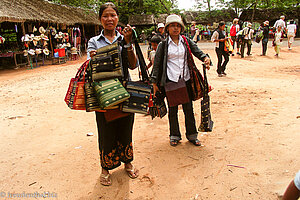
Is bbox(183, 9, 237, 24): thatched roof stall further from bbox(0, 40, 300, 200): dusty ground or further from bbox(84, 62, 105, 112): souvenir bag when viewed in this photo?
bbox(84, 62, 105, 112): souvenir bag

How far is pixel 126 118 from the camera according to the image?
2.62 m

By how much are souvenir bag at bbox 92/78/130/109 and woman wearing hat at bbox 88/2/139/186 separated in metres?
0.29

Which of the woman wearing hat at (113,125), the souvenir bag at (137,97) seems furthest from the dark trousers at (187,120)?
the souvenir bag at (137,97)

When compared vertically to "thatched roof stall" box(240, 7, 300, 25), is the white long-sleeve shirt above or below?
below

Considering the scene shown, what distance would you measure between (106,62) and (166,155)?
65.4 inches

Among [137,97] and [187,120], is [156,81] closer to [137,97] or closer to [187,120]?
[187,120]

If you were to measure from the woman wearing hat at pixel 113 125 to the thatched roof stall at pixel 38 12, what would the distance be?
10980mm

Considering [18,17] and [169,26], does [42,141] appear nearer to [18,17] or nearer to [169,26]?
[169,26]

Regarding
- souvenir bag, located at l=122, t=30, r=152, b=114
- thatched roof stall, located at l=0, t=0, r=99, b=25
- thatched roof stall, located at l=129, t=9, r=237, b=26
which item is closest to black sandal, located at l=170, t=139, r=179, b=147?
souvenir bag, located at l=122, t=30, r=152, b=114

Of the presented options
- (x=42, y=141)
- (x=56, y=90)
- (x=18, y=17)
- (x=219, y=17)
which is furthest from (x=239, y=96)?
(x=219, y=17)

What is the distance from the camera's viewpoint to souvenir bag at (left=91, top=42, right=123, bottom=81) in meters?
2.27

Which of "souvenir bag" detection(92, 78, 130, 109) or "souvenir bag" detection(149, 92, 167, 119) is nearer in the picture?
"souvenir bag" detection(92, 78, 130, 109)

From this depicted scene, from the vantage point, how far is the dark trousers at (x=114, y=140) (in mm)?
2551

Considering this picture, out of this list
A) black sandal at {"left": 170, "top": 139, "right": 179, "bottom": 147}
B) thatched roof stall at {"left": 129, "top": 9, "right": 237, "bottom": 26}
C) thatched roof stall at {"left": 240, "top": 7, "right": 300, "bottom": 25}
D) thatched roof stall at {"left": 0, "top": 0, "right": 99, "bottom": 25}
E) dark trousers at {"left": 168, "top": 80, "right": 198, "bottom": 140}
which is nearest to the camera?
dark trousers at {"left": 168, "top": 80, "right": 198, "bottom": 140}
